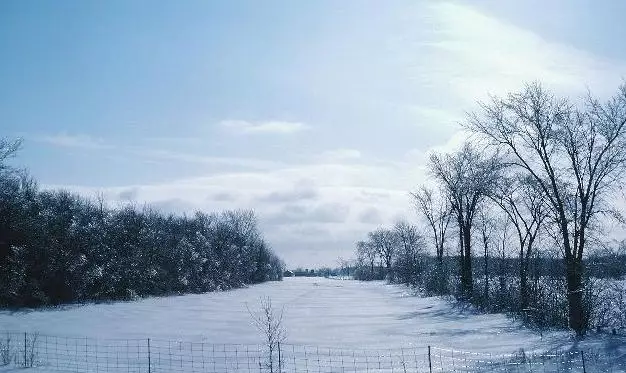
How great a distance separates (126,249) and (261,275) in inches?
2854

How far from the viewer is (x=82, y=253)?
49.0 meters

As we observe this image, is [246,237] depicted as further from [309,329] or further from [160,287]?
[309,329]

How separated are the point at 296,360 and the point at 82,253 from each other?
127 feet

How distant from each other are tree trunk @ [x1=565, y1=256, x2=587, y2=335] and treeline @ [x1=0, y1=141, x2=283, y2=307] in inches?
1570

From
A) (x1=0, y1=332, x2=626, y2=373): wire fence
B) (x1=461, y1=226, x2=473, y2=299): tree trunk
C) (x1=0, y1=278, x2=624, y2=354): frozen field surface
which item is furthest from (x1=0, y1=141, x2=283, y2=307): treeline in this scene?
(x1=461, y1=226, x2=473, y2=299): tree trunk

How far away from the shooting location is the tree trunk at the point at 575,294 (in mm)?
22781

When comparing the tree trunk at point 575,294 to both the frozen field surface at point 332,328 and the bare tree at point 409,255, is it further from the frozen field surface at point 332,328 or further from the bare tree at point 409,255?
the bare tree at point 409,255

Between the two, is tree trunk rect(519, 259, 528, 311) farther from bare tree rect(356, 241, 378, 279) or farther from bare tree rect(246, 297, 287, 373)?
bare tree rect(356, 241, 378, 279)

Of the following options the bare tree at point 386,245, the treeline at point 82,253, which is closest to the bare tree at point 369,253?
the bare tree at point 386,245

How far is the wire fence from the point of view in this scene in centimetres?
1514

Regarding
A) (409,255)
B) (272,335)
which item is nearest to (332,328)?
(272,335)

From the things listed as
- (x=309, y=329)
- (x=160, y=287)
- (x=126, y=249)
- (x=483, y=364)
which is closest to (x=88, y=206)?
(x=126, y=249)

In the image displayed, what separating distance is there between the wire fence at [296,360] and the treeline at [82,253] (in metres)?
25.3

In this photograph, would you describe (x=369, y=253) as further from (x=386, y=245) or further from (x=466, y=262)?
(x=466, y=262)
